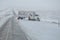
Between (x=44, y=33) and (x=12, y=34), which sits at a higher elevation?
(x=44, y=33)

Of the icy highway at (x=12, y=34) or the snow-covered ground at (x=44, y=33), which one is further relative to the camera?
the icy highway at (x=12, y=34)

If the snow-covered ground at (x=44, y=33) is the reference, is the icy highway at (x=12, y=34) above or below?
below

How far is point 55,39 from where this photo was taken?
251 inches

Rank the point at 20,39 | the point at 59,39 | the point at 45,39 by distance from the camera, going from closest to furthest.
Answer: the point at 59,39
the point at 45,39
the point at 20,39

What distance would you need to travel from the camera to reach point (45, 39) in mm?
6582

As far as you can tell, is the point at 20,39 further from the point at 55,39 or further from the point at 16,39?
the point at 55,39

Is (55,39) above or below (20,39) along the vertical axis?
above

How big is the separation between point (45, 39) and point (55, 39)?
0.48 metres

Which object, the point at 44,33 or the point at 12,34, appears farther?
the point at 12,34

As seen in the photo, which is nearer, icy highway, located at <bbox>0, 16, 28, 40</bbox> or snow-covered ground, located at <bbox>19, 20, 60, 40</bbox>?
snow-covered ground, located at <bbox>19, 20, 60, 40</bbox>

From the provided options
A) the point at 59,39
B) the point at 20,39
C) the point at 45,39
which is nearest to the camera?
the point at 59,39

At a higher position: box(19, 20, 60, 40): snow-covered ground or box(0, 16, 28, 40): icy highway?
box(19, 20, 60, 40): snow-covered ground

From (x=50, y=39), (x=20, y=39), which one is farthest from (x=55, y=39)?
(x=20, y=39)

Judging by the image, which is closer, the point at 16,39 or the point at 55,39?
the point at 55,39
